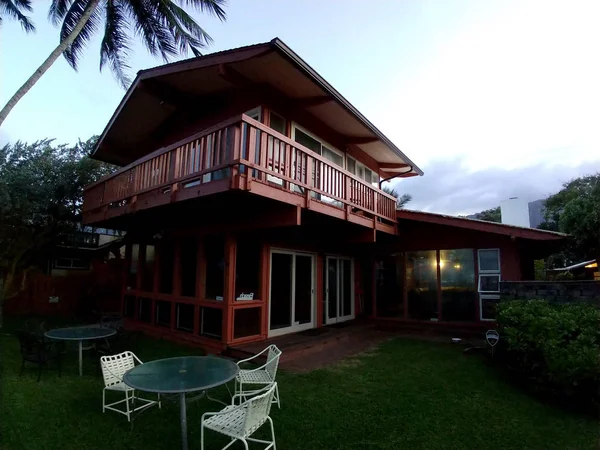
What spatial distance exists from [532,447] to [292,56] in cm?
652

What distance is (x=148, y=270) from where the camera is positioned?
987cm

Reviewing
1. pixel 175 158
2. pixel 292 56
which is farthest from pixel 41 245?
pixel 292 56

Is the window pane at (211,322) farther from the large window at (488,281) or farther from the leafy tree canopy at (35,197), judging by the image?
the leafy tree canopy at (35,197)

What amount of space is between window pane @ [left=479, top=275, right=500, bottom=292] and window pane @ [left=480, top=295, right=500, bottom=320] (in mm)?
190

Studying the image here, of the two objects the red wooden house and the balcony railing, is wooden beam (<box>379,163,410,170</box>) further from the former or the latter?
the balcony railing

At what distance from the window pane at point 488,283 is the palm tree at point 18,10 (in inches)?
632

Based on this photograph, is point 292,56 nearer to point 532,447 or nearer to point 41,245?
point 532,447

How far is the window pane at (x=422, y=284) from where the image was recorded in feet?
33.3

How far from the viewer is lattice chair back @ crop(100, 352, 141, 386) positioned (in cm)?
415

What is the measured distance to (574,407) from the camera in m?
4.45

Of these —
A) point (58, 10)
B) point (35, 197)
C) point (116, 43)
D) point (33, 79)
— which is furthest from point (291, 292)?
point (58, 10)

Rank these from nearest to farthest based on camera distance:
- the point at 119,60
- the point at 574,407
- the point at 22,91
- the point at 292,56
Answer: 1. the point at 574,407
2. the point at 292,56
3. the point at 22,91
4. the point at 119,60

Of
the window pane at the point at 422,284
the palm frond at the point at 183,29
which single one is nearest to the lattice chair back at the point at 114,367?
the window pane at the point at 422,284

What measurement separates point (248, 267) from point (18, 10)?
450 inches
